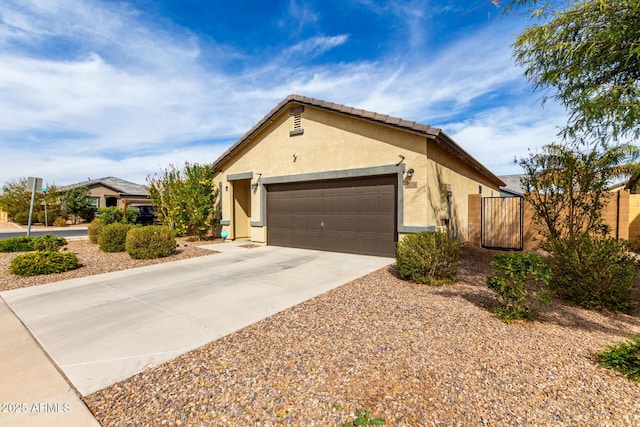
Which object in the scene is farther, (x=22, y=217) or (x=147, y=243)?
(x=22, y=217)

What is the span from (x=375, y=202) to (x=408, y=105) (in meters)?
5.55

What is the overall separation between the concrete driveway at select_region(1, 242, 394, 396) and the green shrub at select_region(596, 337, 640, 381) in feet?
13.2

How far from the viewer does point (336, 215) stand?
10.3m

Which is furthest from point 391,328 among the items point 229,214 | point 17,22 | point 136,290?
point 229,214

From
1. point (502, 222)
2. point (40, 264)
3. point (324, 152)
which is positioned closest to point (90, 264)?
point (40, 264)

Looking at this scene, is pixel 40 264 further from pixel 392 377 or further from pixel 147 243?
pixel 392 377

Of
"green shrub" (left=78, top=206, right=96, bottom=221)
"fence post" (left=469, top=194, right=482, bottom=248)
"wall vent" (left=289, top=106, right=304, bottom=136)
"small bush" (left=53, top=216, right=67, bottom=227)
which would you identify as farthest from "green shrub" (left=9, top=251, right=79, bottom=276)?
"green shrub" (left=78, top=206, right=96, bottom=221)

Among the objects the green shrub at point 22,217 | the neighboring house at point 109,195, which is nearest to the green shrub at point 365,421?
the neighboring house at point 109,195

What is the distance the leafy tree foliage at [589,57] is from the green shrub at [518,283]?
2.47 m

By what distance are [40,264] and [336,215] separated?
27.9 ft

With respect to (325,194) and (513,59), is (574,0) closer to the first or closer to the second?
(513,59)

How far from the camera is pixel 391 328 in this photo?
12.8ft

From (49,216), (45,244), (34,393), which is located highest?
(49,216)

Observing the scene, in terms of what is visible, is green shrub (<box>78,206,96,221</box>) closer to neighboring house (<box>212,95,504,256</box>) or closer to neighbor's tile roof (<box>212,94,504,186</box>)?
neighbor's tile roof (<box>212,94,504,186</box>)
